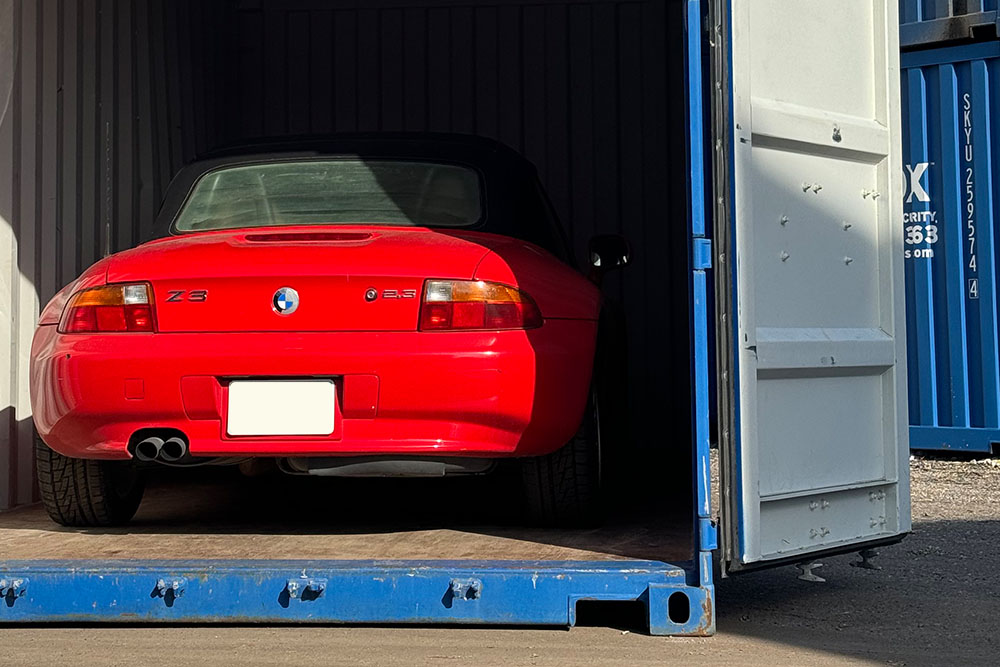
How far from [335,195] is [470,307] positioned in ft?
3.60

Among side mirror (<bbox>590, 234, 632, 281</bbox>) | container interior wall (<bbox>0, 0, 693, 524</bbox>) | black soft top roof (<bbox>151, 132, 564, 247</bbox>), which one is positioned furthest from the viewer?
container interior wall (<bbox>0, 0, 693, 524</bbox>)

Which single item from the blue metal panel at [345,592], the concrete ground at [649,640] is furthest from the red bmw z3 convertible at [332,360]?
the concrete ground at [649,640]

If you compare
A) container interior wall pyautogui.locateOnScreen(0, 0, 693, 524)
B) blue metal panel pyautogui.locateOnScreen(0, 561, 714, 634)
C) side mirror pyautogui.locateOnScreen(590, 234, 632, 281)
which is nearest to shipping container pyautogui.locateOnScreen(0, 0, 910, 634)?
blue metal panel pyautogui.locateOnScreen(0, 561, 714, 634)

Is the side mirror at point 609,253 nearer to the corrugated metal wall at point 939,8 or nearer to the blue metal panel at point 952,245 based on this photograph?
the blue metal panel at point 952,245

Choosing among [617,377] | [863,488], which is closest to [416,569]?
[863,488]

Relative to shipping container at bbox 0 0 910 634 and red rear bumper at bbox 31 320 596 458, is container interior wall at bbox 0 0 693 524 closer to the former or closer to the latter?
shipping container at bbox 0 0 910 634

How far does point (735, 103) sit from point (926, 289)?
21.5 feet

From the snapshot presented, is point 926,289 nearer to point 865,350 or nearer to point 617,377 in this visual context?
point 617,377

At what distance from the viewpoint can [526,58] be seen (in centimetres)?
1041

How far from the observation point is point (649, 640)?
373 cm

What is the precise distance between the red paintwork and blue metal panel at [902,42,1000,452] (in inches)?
243

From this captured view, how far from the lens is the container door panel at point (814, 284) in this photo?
12.4 ft

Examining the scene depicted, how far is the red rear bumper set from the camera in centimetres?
396

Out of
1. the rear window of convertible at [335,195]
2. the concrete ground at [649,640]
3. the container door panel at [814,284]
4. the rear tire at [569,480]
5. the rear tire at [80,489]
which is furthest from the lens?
the rear window of convertible at [335,195]
